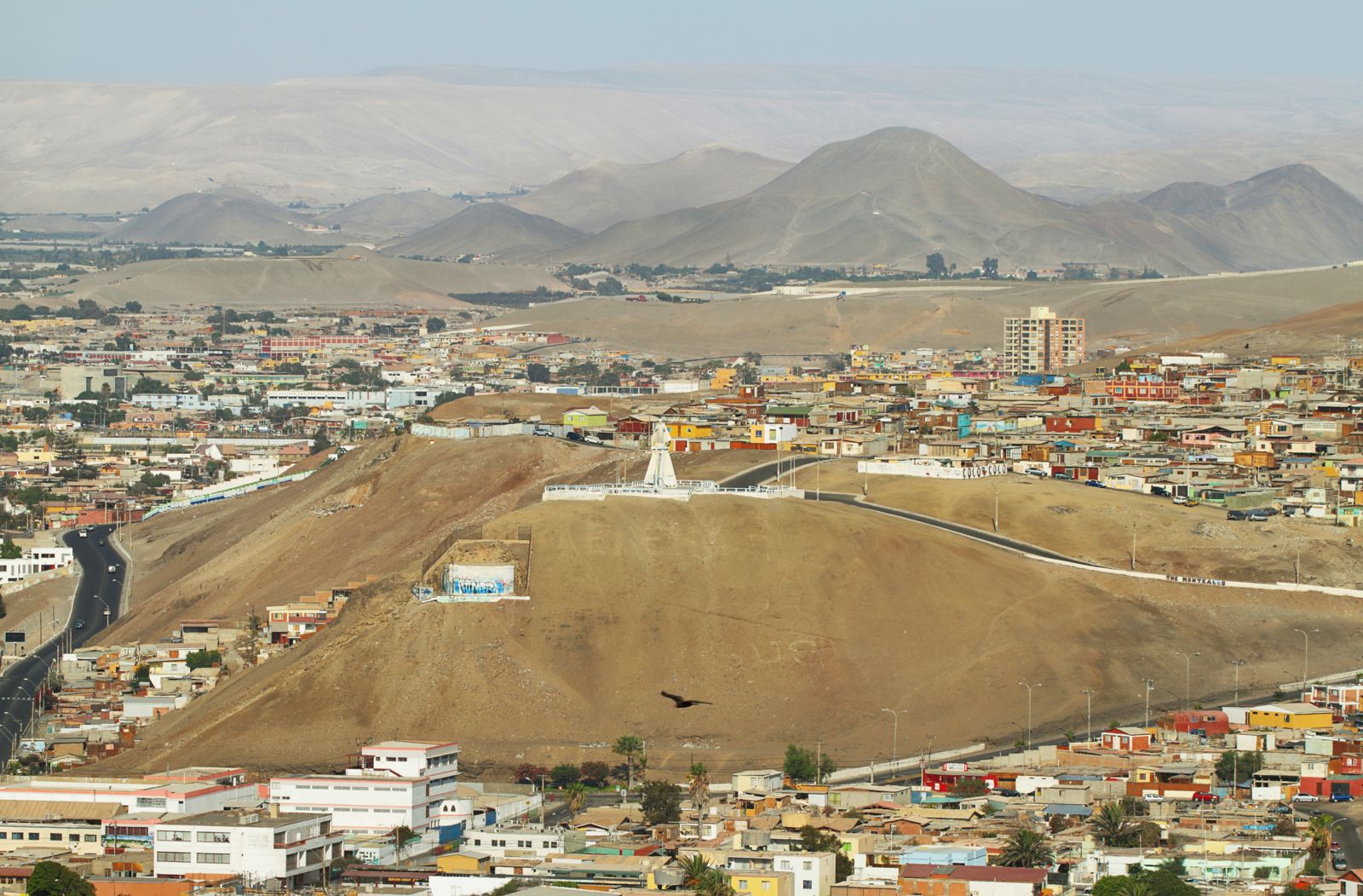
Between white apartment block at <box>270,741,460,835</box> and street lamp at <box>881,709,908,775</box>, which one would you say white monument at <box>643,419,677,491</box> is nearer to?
street lamp at <box>881,709,908,775</box>

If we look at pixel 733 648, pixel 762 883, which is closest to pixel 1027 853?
pixel 762 883

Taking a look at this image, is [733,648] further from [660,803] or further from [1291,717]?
[660,803]

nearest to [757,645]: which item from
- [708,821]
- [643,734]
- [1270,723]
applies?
[643,734]

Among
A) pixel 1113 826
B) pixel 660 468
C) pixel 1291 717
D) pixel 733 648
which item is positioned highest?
pixel 660 468

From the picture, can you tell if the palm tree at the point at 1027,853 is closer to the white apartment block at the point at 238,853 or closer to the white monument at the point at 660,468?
the white apartment block at the point at 238,853

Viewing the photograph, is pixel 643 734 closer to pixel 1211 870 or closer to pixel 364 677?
pixel 364 677

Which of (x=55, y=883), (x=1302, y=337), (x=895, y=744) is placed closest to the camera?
(x=55, y=883)
